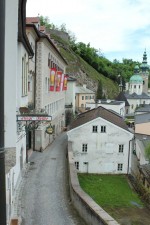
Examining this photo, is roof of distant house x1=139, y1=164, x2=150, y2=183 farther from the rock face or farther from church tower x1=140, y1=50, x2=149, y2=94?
A: church tower x1=140, y1=50, x2=149, y2=94

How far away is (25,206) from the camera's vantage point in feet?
46.3

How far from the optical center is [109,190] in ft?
82.4

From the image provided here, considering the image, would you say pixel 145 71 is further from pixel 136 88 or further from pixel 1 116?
pixel 1 116

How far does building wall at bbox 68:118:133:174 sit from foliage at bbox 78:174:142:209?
1180 mm

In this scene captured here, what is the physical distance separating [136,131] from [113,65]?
101653mm

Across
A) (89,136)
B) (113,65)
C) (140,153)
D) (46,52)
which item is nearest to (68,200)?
(89,136)

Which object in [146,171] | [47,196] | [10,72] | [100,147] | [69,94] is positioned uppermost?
[69,94]

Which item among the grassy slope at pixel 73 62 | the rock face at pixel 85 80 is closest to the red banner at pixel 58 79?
the rock face at pixel 85 80

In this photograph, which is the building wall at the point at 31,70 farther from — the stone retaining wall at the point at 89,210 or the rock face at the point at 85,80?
the rock face at the point at 85,80

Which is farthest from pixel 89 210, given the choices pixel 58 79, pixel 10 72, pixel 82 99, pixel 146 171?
pixel 82 99

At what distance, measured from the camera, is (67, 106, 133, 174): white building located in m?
30.5

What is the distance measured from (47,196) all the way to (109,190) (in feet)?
35.1

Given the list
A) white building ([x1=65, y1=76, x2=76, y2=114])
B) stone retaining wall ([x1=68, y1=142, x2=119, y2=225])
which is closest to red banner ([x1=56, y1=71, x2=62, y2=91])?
stone retaining wall ([x1=68, y1=142, x2=119, y2=225])

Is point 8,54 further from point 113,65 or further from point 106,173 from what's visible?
point 113,65
